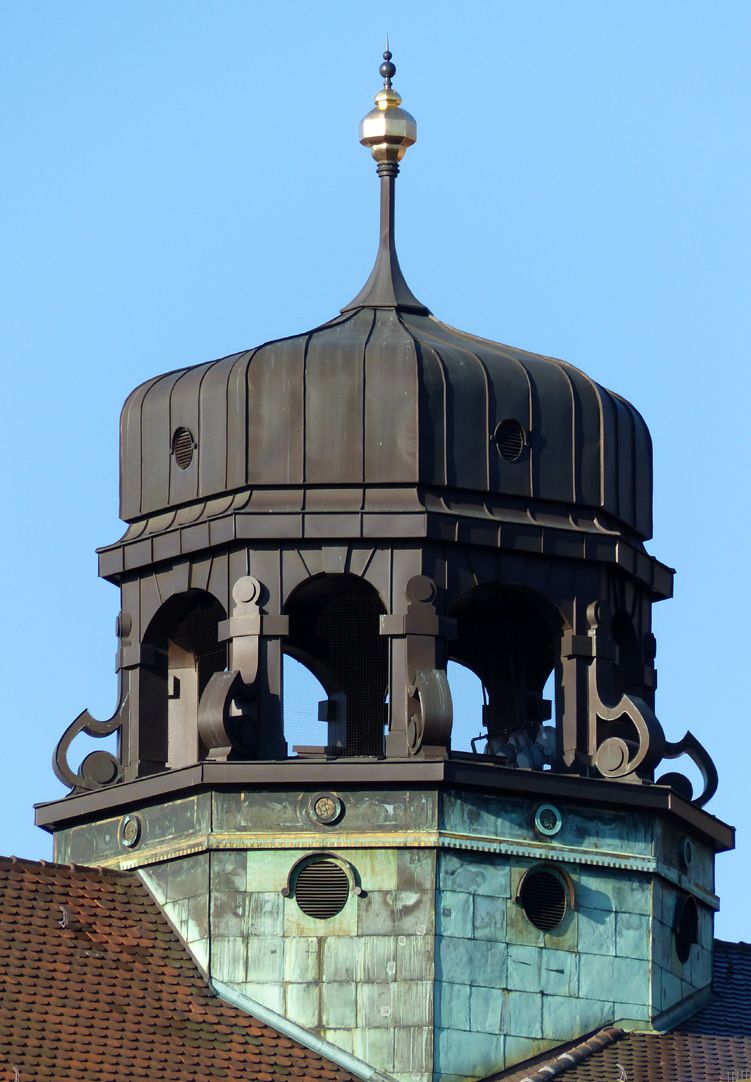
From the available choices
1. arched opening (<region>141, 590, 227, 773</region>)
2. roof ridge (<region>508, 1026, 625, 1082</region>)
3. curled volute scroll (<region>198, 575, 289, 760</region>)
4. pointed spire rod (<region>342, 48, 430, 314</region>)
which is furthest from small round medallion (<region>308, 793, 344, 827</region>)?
pointed spire rod (<region>342, 48, 430, 314</region>)

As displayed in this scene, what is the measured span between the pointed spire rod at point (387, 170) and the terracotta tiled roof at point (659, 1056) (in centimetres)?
1202

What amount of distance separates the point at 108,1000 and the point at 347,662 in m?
9.12

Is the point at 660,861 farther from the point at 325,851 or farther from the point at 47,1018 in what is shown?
the point at 47,1018

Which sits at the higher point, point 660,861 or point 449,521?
point 449,521

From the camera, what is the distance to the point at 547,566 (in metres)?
67.8

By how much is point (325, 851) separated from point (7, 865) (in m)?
4.69

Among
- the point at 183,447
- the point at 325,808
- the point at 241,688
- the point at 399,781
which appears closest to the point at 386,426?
the point at 183,447

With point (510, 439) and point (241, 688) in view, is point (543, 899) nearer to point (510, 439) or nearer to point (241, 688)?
point (241, 688)

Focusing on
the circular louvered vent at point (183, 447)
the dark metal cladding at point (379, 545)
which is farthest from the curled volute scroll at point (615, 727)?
the circular louvered vent at point (183, 447)

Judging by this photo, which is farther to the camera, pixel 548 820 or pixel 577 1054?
pixel 548 820

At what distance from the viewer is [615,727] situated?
67.6 m

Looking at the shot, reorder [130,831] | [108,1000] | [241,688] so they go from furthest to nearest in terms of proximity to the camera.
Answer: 1. [130,831]
2. [241,688]
3. [108,1000]

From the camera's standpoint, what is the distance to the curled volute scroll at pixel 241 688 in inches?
2584

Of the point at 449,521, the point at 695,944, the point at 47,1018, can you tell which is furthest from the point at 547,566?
the point at 47,1018
